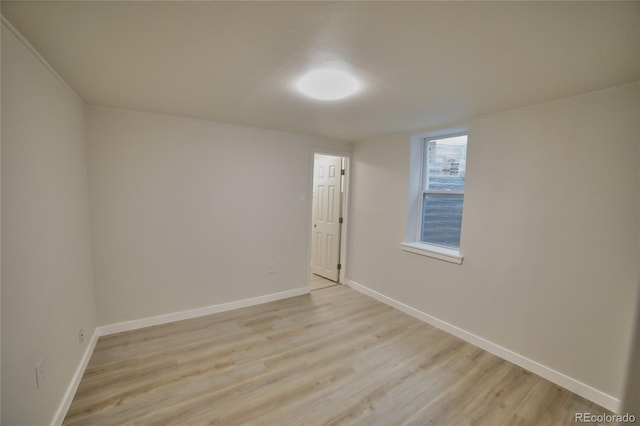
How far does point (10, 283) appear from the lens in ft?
3.99

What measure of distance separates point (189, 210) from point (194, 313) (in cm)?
120

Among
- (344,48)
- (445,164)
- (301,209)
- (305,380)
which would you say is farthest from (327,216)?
(344,48)

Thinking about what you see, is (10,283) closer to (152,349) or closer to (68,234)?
(68,234)

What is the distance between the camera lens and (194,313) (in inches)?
123

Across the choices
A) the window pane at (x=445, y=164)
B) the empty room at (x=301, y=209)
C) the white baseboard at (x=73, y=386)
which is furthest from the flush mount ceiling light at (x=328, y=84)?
the white baseboard at (x=73, y=386)

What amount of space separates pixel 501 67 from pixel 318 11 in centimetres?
119

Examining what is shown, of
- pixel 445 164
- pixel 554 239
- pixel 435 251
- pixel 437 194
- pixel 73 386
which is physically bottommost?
pixel 73 386

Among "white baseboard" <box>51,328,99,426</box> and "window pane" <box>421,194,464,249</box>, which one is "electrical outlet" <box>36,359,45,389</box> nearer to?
"white baseboard" <box>51,328,99,426</box>

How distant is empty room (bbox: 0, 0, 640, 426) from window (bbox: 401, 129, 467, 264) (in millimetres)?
25

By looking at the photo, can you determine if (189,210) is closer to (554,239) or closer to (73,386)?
(73,386)

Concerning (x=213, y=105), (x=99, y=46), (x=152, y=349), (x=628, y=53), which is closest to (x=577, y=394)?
(x=628, y=53)

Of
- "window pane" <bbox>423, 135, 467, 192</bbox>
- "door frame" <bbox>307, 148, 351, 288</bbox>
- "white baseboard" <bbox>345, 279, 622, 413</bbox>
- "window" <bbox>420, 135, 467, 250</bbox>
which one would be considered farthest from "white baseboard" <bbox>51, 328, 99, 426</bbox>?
"window pane" <bbox>423, 135, 467, 192</bbox>

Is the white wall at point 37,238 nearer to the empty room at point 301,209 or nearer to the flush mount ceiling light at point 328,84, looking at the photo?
the empty room at point 301,209

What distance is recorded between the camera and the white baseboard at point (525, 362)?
1.93 metres
